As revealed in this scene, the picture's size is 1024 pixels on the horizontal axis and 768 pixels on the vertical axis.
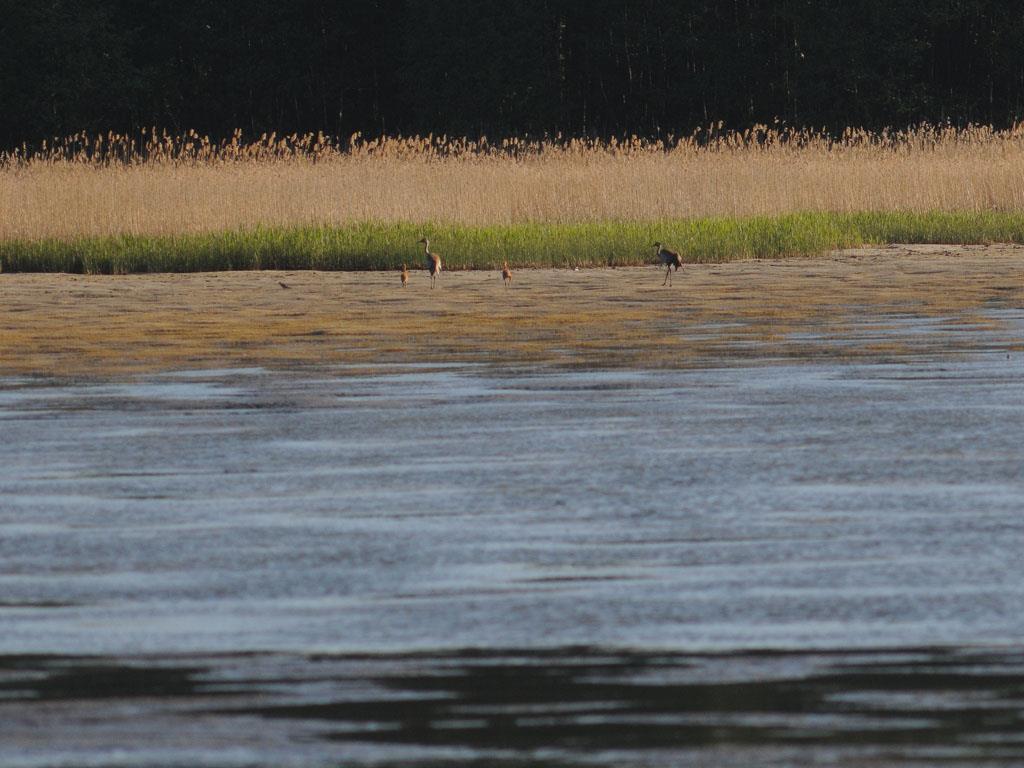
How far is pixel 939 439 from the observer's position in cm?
1097

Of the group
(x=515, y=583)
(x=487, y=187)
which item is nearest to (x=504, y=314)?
(x=487, y=187)

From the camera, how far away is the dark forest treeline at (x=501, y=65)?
5978 cm

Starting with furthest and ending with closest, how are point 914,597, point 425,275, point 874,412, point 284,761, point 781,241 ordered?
point 781,241 → point 425,275 → point 874,412 → point 914,597 → point 284,761

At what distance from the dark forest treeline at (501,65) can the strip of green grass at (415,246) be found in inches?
1263

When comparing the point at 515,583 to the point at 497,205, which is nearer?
the point at 515,583

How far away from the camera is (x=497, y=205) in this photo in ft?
98.8

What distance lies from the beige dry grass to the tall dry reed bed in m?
0.03

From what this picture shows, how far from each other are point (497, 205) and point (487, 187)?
0.39m

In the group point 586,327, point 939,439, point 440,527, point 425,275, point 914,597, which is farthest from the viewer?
point 425,275

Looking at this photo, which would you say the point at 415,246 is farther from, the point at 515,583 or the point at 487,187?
the point at 515,583

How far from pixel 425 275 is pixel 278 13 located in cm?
4077

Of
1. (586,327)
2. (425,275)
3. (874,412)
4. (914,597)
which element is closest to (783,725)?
(914,597)

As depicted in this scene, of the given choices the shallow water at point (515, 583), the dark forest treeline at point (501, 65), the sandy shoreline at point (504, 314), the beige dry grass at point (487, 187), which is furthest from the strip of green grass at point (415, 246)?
the dark forest treeline at point (501, 65)

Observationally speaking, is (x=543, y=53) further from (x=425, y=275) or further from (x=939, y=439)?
(x=939, y=439)
